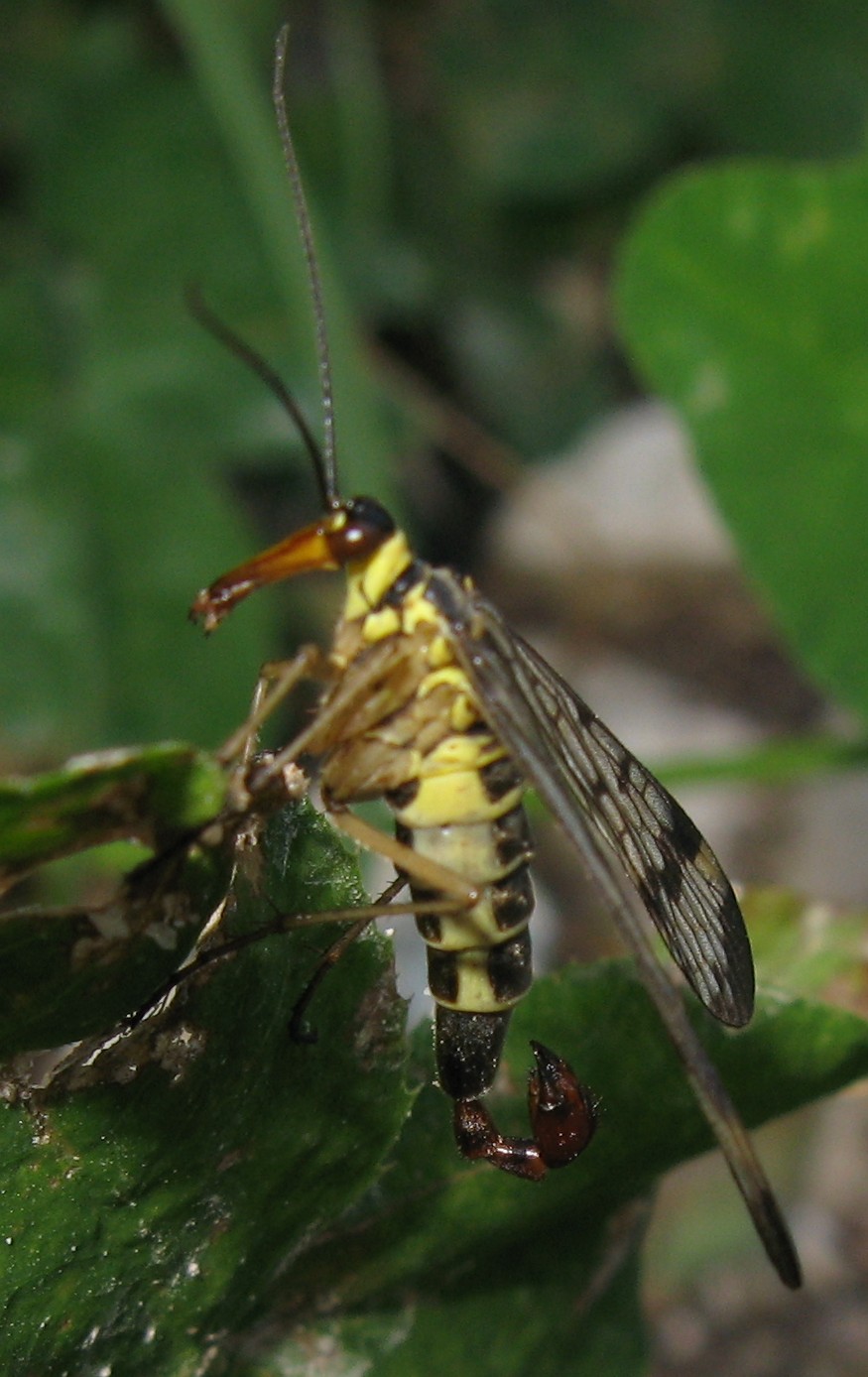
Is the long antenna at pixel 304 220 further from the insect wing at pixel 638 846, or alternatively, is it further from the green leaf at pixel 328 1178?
the green leaf at pixel 328 1178

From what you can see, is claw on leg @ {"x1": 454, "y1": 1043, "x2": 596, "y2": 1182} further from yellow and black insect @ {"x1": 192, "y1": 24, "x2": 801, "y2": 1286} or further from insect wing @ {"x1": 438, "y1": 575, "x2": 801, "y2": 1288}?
insect wing @ {"x1": 438, "y1": 575, "x2": 801, "y2": 1288}

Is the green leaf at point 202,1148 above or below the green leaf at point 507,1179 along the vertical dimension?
above

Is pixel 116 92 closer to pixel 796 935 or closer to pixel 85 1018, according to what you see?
pixel 796 935

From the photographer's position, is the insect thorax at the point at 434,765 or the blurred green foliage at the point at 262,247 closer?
the insect thorax at the point at 434,765

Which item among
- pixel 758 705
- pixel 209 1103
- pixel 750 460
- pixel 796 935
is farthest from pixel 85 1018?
pixel 758 705

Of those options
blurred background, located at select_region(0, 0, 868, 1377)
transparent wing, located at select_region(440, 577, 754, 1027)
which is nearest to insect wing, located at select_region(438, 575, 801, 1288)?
transparent wing, located at select_region(440, 577, 754, 1027)

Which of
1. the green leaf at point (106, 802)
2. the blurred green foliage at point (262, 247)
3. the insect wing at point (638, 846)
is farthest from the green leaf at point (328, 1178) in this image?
the blurred green foliage at point (262, 247)

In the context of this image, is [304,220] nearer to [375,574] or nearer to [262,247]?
A: [375,574]
